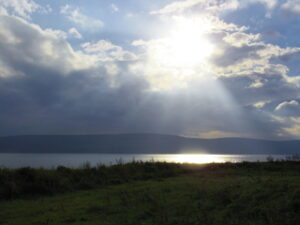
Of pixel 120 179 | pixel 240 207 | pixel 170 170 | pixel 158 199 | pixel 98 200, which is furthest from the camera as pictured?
pixel 170 170

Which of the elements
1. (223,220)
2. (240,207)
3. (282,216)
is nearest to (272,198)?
(240,207)

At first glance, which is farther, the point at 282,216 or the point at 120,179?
the point at 120,179

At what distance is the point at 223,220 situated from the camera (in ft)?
29.9

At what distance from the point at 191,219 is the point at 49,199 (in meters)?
8.92

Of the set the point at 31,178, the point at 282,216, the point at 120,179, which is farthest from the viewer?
the point at 120,179

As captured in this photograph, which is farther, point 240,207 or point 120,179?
point 120,179

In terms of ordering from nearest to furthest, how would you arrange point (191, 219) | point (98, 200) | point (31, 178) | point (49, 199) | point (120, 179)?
point (191, 219) < point (98, 200) < point (49, 199) < point (31, 178) < point (120, 179)

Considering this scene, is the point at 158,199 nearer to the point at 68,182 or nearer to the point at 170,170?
the point at 68,182

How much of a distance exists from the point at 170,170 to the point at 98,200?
12.0 m

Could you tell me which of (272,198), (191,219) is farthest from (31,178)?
(272,198)

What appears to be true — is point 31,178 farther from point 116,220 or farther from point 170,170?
point 170,170

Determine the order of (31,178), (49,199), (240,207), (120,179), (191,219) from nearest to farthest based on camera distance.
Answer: (191,219) < (240,207) < (49,199) < (31,178) < (120,179)

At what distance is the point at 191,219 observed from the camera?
31.5ft

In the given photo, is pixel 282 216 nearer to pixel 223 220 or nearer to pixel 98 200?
pixel 223 220
